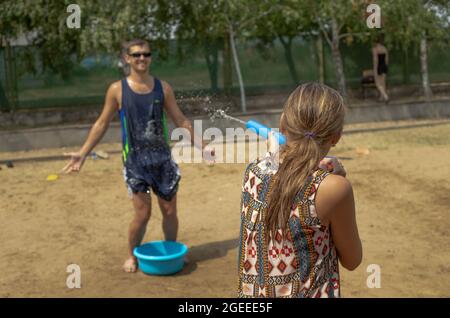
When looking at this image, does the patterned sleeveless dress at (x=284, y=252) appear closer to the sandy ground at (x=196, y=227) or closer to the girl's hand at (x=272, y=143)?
the girl's hand at (x=272, y=143)

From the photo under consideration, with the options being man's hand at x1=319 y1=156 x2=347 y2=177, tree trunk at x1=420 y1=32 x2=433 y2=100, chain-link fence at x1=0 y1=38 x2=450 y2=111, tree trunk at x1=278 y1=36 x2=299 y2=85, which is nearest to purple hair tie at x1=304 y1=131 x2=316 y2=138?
man's hand at x1=319 y1=156 x2=347 y2=177

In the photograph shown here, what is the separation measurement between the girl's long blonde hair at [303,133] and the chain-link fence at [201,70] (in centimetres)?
1098

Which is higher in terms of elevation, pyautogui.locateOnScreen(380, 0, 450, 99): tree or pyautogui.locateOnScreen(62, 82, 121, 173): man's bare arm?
pyautogui.locateOnScreen(380, 0, 450, 99): tree

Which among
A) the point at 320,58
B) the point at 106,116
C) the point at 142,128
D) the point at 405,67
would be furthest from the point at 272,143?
the point at 405,67

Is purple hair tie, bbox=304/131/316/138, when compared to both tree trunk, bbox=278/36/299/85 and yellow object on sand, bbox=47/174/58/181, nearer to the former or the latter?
yellow object on sand, bbox=47/174/58/181

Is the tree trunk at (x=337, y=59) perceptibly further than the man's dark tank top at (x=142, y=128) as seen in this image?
Yes

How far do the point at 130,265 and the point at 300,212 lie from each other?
333 cm

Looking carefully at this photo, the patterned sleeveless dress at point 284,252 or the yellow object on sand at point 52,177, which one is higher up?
the patterned sleeveless dress at point 284,252

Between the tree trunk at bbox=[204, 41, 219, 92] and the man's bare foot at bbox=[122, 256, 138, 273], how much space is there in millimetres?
9677

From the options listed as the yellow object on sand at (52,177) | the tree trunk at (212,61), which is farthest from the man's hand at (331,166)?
the tree trunk at (212,61)

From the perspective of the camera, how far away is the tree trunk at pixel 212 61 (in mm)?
14398

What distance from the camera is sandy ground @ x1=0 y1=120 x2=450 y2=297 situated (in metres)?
4.78

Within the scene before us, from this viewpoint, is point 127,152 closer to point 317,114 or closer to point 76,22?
point 317,114

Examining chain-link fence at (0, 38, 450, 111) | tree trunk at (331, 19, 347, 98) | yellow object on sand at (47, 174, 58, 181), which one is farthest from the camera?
tree trunk at (331, 19, 347, 98)
